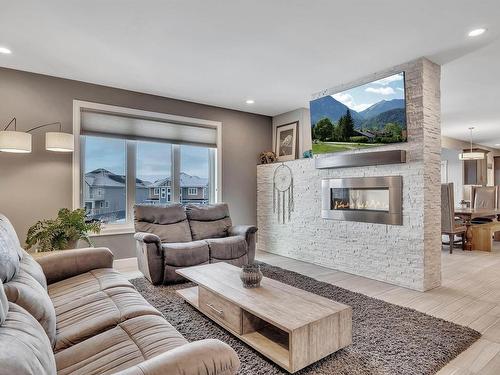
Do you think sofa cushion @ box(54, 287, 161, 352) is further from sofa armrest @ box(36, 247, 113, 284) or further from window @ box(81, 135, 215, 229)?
window @ box(81, 135, 215, 229)

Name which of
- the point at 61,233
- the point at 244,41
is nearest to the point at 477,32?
the point at 244,41

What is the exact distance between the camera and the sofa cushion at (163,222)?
374 centimetres

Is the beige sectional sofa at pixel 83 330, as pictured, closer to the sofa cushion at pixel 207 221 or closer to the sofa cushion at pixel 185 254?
the sofa cushion at pixel 185 254

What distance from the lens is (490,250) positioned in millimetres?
5039

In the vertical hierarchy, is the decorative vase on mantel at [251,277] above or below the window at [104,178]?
below

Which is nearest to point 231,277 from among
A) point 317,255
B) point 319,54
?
point 317,255

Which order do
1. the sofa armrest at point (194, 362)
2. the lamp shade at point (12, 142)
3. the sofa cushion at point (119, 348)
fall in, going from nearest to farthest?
the sofa armrest at point (194, 362) → the sofa cushion at point (119, 348) → the lamp shade at point (12, 142)

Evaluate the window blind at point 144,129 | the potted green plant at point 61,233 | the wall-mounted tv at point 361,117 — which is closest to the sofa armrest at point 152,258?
the potted green plant at point 61,233

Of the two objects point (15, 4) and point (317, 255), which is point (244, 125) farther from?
point (15, 4)

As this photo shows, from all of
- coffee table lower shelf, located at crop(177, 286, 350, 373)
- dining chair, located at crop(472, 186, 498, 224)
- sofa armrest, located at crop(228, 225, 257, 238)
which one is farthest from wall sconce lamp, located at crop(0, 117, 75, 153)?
dining chair, located at crop(472, 186, 498, 224)

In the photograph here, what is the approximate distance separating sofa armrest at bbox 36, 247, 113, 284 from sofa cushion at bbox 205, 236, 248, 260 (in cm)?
136

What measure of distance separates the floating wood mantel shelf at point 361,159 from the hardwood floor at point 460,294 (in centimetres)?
141

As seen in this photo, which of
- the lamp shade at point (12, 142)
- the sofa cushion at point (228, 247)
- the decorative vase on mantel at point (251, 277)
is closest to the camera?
the decorative vase on mantel at point (251, 277)

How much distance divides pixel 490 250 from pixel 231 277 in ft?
16.5
